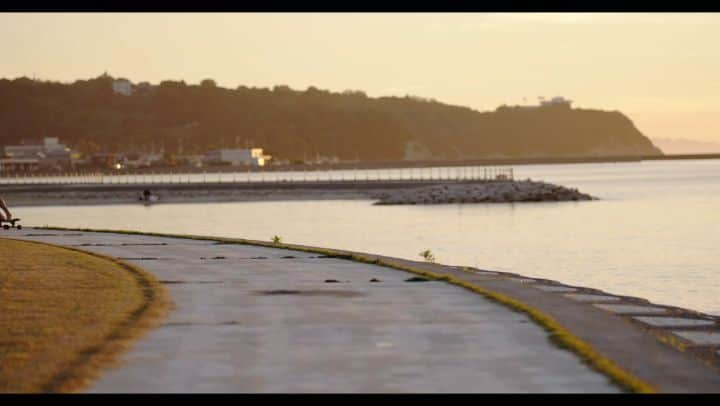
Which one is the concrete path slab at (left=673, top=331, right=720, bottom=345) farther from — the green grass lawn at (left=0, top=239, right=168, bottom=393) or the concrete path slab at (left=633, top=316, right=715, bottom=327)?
the green grass lawn at (left=0, top=239, right=168, bottom=393)

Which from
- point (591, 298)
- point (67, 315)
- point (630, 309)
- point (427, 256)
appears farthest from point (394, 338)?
point (427, 256)

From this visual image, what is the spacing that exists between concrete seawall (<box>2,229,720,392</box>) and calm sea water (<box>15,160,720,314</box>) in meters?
10.4

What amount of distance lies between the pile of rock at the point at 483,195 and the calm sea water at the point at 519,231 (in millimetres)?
3743

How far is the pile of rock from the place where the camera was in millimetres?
123188

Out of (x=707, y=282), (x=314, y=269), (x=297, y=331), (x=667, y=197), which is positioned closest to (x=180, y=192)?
(x=667, y=197)

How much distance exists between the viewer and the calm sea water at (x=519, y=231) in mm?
44375

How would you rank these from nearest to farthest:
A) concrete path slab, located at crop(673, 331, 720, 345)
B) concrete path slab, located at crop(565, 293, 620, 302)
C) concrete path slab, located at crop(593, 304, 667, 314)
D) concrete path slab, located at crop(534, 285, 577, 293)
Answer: concrete path slab, located at crop(673, 331, 720, 345) < concrete path slab, located at crop(593, 304, 667, 314) < concrete path slab, located at crop(565, 293, 620, 302) < concrete path slab, located at crop(534, 285, 577, 293)

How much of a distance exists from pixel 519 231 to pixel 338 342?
59.4 meters

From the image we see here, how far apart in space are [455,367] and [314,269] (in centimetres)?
1270

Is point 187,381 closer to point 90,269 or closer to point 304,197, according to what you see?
point 90,269

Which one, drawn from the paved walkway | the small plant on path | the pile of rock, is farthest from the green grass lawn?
the pile of rock

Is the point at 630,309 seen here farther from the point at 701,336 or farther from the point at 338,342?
the point at 338,342
